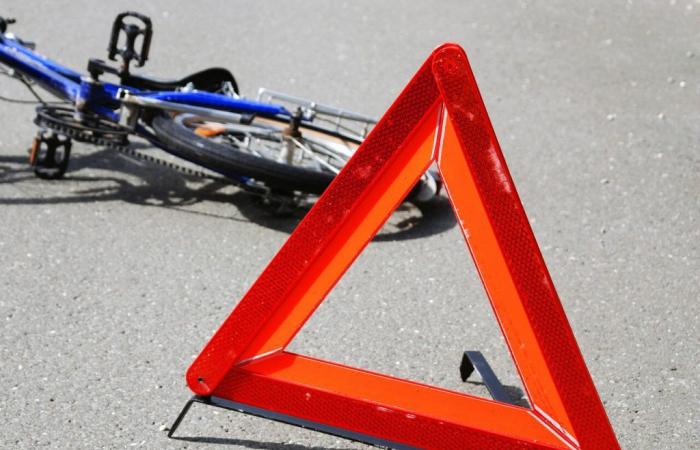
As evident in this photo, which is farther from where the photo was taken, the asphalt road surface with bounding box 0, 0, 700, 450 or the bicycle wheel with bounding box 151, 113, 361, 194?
the bicycle wheel with bounding box 151, 113, 361, 194

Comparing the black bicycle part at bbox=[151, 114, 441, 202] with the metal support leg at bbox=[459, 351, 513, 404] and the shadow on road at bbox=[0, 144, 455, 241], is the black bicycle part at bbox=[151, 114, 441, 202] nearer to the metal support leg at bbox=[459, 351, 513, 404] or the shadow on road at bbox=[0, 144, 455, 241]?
the shadow on road at bbox=[0, 144, 455, 241]

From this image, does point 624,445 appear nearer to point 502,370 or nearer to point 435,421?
point 502,370

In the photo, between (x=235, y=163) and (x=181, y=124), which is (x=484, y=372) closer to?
(x=235, y=163)

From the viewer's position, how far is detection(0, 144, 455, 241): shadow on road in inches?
230

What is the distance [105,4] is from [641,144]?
16.6ft

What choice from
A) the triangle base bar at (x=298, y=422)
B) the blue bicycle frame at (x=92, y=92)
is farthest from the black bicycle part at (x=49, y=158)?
the triangle base bar at (x=298, y=422)

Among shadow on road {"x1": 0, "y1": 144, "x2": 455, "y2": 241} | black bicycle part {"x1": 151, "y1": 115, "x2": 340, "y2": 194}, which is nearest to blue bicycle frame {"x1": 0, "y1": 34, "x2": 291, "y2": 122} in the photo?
black bicycle part {"x1": 151, "y1": 115, "x2": 340, "y2": 194}

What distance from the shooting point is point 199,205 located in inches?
235

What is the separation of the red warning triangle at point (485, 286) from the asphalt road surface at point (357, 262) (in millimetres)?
354

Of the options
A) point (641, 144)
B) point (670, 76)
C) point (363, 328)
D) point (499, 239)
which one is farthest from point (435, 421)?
point (670, 76)

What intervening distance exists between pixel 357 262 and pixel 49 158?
1852 mm

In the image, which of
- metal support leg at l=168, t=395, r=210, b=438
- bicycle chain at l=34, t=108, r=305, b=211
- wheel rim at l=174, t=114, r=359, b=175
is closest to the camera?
metal support leg at l=168, t=395, r=210, b=438

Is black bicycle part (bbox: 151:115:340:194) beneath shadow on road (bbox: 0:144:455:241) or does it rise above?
above

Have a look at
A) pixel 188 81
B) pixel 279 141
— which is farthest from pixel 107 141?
pixel 279 141
